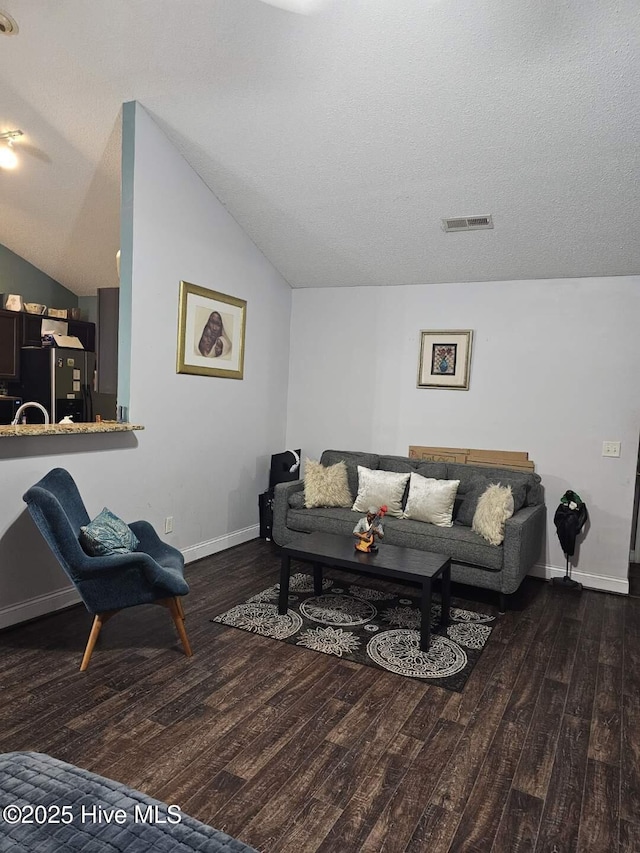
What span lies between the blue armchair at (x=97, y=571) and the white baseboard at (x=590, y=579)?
285cm

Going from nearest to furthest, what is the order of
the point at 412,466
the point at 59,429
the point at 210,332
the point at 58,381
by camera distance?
1. the point at 59,429
2. the point at 210,332
3. the point at 412,466
4. the point at 58,381

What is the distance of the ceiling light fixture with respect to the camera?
13.0 feet

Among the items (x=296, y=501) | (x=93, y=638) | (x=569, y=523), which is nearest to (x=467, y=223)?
(x=569, y=523)

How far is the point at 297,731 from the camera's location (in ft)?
7.63

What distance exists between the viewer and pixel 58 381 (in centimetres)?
530

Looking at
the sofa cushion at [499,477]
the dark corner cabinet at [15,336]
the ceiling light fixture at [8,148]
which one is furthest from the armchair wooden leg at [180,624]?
the dark corner cabinet at [15,336]

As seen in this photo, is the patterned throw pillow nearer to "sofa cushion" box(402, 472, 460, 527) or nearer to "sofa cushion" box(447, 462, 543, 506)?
"sofa cushion" box(402, 472, 460, 527)

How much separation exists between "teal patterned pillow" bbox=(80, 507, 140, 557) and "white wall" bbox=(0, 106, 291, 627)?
51cm

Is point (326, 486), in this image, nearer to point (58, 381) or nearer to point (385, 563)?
point (385, 563)

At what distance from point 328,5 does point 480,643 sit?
3350 mm

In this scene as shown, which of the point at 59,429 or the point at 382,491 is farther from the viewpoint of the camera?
the point at 382,491

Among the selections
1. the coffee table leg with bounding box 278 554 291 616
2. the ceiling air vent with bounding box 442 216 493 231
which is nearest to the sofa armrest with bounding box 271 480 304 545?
the coffee table leg with bounding box 278 554 291 616

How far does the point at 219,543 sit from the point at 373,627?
177 centimetres

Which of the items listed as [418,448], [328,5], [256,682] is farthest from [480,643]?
[328,5]
